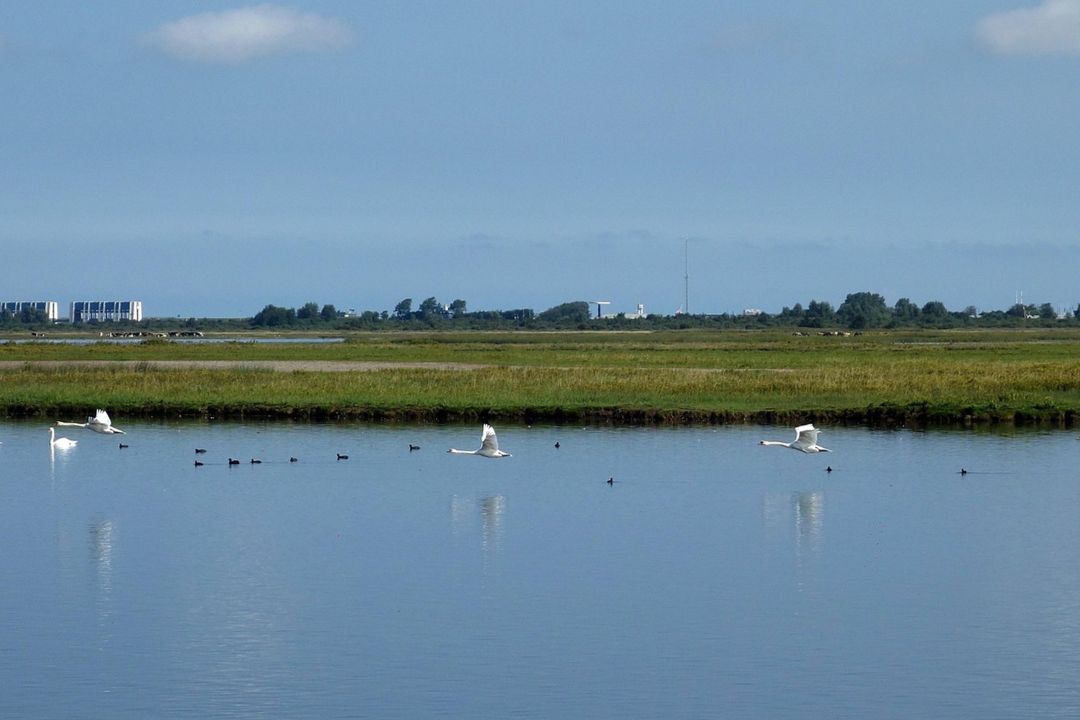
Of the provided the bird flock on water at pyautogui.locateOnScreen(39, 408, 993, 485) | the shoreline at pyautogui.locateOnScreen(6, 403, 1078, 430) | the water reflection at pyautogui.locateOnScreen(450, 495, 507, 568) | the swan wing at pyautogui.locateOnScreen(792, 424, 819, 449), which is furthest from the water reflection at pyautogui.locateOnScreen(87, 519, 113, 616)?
the shoreline at pyautogui.locateOnScreen(6, 403, 1078, 430)

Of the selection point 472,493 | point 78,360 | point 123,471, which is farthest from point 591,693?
point 78,360

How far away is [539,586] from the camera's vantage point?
64.1ft

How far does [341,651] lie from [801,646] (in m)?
4.79

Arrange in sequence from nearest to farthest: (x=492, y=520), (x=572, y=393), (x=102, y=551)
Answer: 1. (x=102, y=551)
2. (x=492, y=520)
3. (x=572, y=393)

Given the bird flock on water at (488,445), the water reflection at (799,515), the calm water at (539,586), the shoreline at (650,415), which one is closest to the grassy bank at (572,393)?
the shoreline at (650,415)

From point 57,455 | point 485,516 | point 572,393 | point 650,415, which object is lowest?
point 485,516

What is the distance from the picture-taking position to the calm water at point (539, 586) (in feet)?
48.4

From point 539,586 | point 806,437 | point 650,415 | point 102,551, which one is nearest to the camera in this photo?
point 539,586

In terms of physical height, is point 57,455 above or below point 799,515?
above

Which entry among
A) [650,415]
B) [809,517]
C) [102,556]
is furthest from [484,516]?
[650,415]

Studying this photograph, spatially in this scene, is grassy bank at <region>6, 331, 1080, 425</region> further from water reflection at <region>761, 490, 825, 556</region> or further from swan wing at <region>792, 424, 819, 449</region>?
water reflection at <region>761, 490, 825, 556</region>

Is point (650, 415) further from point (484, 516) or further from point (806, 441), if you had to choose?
point (484, 516)

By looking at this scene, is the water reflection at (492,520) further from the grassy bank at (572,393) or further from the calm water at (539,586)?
the grassy bank at (572,393)

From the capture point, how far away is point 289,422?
1615 inches
